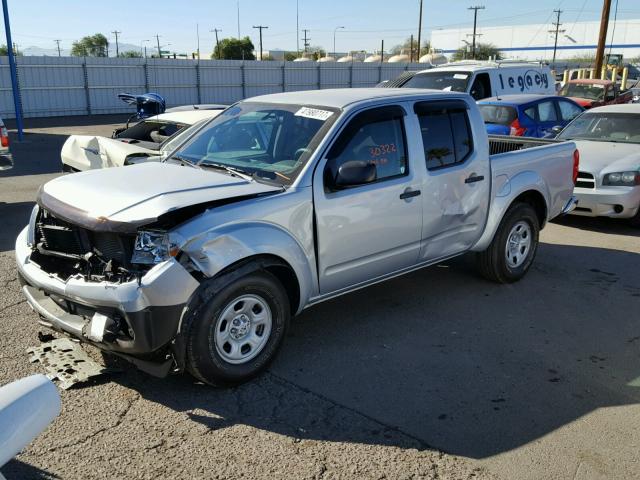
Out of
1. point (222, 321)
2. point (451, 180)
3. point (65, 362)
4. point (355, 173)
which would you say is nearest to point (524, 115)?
point (451, 180)

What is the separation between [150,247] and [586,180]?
682 cm

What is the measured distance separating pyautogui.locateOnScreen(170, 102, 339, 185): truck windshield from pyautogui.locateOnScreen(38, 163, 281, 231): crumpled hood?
0.75 ft

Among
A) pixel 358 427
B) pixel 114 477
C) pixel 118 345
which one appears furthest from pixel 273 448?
pixel 118 345

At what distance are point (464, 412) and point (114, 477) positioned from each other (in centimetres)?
207

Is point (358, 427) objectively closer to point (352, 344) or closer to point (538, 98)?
point (352, 344)

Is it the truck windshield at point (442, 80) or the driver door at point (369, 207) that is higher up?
the truck windshield at point (442, 80)

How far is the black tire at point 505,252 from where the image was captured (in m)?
6.00

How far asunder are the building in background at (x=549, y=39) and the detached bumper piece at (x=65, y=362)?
334 feet

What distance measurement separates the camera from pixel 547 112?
1241 centimetres

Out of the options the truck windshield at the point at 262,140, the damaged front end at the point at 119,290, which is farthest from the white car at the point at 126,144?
the damaged front end at the point at 119,290

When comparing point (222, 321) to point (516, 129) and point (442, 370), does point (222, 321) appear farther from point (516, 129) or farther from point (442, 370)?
point (516, 129)

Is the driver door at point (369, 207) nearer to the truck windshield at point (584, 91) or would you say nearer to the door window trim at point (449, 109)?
the door window trim at point (449, 109)

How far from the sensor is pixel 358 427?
366cm

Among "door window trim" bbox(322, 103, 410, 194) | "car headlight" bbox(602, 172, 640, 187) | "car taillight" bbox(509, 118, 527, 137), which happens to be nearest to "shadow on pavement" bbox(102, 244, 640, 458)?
"door window trim" bbox(322, 103, 410, 194)
